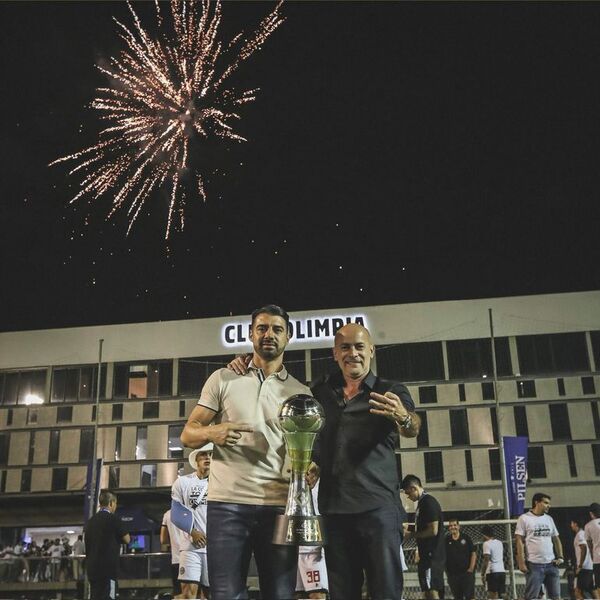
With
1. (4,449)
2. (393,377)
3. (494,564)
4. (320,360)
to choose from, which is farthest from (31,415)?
(494,564)

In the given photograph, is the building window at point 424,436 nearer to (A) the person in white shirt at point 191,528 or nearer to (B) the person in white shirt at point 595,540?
(B) the person in white shirt at point 595,540

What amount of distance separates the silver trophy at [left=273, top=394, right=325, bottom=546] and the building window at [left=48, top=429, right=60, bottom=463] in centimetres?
3730

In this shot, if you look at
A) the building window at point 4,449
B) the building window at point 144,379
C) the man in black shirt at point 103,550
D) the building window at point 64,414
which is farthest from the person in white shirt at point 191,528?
the building window at point 4,449

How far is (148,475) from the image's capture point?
121ft

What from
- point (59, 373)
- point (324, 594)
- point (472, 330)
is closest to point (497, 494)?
point (472, 330)

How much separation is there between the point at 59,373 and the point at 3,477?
5.86m

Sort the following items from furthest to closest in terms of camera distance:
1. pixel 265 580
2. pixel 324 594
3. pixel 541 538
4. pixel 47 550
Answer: pixel 47 550 < pixel 541 538 < pixel 324 594 < pixel 265 580

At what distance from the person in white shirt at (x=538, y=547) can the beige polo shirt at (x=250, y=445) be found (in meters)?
8.85

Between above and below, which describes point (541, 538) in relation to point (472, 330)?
below

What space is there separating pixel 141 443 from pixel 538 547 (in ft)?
96.2

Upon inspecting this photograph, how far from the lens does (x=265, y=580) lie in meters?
3.00

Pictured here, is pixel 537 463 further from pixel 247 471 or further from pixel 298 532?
pixel 298 532

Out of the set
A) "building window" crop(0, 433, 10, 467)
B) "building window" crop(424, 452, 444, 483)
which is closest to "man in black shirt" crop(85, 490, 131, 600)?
"building window" crop(424, 452, 444, 483)

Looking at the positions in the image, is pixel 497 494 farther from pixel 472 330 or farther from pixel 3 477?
pixel 3 477
